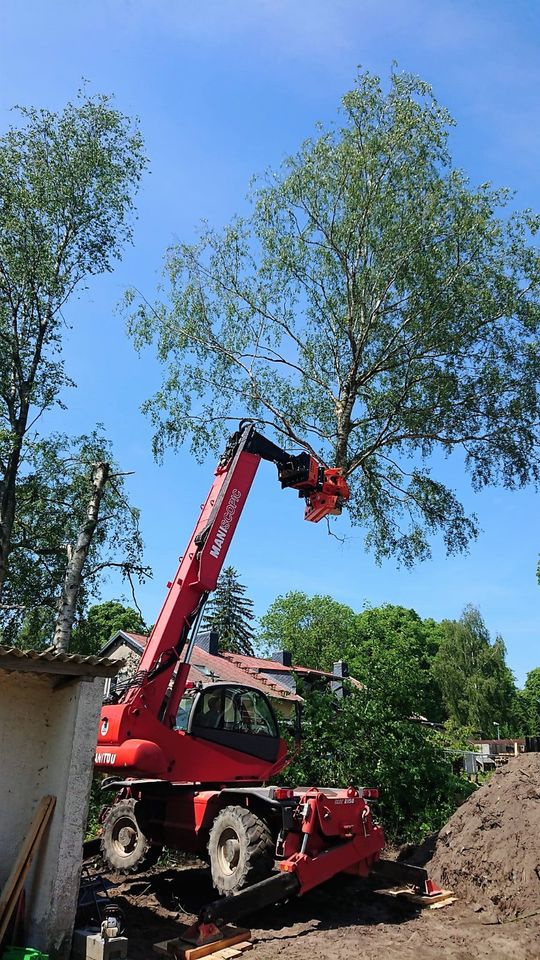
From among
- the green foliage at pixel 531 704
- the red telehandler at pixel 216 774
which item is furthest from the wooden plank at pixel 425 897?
the green foliage at pixel 531 704

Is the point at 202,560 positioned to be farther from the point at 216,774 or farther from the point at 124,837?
the point at 124,837

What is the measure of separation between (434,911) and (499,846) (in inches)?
53.5

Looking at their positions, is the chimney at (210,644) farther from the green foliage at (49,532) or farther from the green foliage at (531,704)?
the green foliage at (531,704)

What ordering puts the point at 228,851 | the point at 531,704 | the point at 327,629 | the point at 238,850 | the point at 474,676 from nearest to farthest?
the point at 238,850, the point at 228,851, the point at 474,676, the point at 327,629, the point at 531,704

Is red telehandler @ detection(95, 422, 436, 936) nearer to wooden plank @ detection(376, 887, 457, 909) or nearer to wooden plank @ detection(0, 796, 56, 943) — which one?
wooden plank @ detection(376, 887, 457, 909)

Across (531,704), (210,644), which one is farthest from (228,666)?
(531,704)

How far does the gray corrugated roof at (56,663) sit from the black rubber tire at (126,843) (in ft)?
12.3

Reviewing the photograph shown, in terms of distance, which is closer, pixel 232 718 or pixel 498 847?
pixel 498 847

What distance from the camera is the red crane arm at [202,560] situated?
8.65 m

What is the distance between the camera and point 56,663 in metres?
6.43

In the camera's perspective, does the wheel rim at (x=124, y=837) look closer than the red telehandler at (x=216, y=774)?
No

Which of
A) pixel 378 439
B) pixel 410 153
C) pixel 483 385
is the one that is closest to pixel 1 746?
pixel 378 439

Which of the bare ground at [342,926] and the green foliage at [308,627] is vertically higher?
the green foliage at [308,627]

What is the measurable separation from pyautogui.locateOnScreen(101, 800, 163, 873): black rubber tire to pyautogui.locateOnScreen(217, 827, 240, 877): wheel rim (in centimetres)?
179
